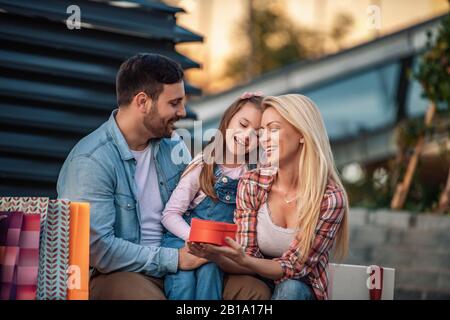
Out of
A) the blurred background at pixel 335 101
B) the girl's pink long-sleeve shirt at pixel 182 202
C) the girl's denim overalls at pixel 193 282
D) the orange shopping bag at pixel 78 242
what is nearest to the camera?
the orange shopping bag at pixel 78 242

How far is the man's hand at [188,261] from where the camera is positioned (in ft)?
13.2

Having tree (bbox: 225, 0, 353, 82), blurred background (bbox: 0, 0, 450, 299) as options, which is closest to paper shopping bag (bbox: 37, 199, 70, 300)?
blurred background (bbox: 0, 0, 450, 299)

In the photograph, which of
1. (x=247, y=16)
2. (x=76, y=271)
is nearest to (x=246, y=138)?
(x=76, y=271)

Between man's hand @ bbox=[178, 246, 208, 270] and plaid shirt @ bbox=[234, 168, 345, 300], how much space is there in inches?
7.8

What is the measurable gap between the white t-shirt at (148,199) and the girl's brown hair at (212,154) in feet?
0.49

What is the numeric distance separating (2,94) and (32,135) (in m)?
0.26

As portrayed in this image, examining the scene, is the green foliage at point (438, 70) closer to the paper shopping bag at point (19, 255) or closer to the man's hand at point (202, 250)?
the man's hand at point (202, 250)

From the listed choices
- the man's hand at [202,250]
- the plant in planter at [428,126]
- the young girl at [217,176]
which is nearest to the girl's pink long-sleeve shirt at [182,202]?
the young girl at [217,176]

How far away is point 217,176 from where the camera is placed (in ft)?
14.5

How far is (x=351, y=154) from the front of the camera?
13445 mm

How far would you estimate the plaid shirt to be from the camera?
13.2 feet

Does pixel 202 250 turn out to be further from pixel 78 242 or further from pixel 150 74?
pixel 150 74

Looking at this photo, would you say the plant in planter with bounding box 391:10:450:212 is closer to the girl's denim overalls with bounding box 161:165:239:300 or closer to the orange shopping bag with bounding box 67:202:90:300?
the girl's denim overalls with bounding box 161:165:239:300

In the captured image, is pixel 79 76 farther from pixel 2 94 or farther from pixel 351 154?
pixel 351 154
